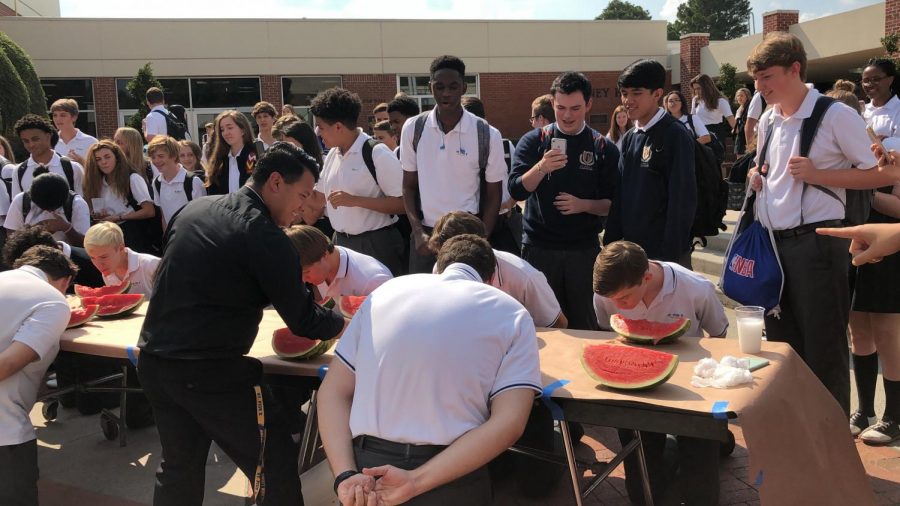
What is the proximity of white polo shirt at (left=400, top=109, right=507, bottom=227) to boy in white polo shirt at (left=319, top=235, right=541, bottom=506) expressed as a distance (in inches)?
93.8

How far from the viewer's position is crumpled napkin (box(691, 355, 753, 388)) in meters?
2.77

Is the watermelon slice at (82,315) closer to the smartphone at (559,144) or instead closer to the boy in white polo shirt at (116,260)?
the boy in white polo shirt at (116,260)

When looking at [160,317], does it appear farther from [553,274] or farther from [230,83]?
[230,83]

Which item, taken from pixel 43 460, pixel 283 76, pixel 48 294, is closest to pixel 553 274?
pixel 48 294

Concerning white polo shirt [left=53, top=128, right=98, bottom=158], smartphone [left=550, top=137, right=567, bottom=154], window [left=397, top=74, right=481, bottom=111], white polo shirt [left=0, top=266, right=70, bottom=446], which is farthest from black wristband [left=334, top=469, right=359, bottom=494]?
window [left=397, top=74, right=481, bottom=111]

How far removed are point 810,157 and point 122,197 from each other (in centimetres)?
575

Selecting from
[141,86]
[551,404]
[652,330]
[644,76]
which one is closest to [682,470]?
[652,330]

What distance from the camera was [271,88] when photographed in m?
26.8

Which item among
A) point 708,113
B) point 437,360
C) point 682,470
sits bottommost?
point 682,470

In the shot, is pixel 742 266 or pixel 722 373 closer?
pixel 722 373

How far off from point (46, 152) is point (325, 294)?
13.0ft

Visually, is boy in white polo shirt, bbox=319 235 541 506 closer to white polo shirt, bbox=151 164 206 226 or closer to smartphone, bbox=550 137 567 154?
smartphone, bbox=550 137 567 154

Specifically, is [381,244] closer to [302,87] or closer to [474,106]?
[474,106]

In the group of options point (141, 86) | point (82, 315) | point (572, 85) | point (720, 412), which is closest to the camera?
point (720, 412)
